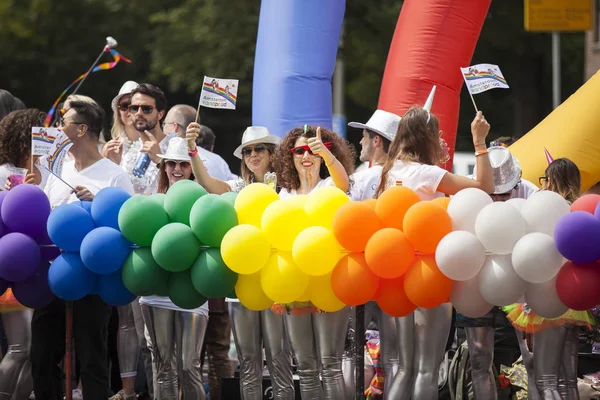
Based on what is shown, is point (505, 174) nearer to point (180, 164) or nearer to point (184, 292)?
point (180, 164)

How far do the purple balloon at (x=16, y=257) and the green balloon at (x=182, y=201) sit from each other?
0.86 m

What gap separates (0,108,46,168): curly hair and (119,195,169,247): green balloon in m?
1.56

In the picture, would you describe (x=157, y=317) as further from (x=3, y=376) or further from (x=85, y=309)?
(x=3, y=376)

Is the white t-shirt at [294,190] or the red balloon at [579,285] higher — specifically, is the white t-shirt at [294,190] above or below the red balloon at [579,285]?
above

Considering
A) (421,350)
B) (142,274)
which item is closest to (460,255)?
(421,350)

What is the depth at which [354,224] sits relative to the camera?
6020 mm

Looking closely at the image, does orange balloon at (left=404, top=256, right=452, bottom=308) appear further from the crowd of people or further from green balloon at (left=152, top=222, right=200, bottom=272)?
green balloon at (left=152, top=222, right=200, bottom=272)

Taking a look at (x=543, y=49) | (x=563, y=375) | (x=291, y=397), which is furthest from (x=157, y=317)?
(x=543, y=49)

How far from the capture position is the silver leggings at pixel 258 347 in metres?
6.73

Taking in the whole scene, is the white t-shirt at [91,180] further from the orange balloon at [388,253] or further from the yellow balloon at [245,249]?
the orange balloon at [388,253]

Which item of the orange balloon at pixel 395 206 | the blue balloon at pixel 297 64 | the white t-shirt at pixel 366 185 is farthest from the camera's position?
the blue balloon at pixel 297 64

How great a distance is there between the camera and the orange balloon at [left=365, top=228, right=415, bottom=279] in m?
5.96

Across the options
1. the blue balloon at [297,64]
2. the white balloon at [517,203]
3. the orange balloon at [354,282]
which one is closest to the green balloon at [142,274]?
the orange balloon at [354,282]

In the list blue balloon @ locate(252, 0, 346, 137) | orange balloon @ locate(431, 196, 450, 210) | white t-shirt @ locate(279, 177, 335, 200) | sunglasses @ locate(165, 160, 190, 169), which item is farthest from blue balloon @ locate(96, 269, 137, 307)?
blue balloon @ locate(252, 0, 346, 137)
